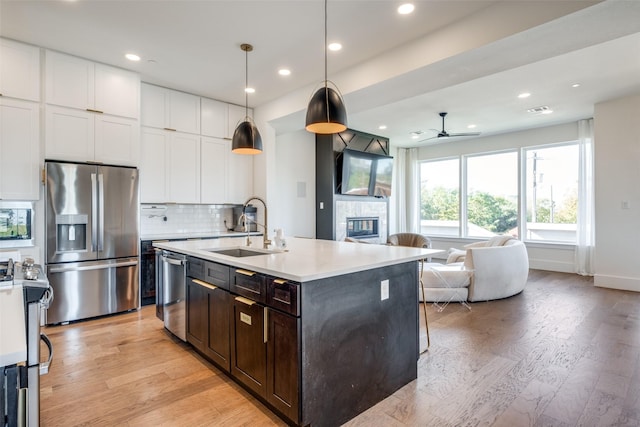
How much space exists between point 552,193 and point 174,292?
7.18 metres

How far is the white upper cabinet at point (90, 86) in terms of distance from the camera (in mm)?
3613

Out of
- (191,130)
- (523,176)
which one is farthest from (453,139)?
(191,130)

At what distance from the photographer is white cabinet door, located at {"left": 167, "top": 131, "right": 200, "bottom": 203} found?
473cm

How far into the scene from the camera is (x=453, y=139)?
308 inches

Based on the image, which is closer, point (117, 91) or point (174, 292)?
point (174, 292)

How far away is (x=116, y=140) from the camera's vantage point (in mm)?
4016

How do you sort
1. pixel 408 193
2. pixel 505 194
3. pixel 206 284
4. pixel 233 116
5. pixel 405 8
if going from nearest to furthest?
pixel 206 284 < pixel 405 8 < pixel 233 116 < pixel 505 194 < pixel 408 193

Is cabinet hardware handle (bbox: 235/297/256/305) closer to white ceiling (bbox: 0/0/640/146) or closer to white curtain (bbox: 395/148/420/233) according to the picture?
white ceiling (bbox: 0/0/640/146)

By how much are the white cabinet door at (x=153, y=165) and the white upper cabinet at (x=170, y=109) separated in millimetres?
148

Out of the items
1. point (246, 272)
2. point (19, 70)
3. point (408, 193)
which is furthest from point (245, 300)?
point (408, 193)

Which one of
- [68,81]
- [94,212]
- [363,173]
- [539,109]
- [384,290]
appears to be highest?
[539,109]

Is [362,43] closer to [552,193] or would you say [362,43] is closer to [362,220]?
[362,220]

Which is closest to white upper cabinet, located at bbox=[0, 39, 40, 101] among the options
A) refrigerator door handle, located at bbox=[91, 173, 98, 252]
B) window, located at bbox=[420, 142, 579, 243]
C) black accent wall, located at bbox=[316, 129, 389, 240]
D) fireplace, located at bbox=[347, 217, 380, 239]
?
refrigerator door handle, located at bbox=[91, 173, 98, 252]

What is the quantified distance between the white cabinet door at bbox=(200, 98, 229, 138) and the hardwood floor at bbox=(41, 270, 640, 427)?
2.90 m
